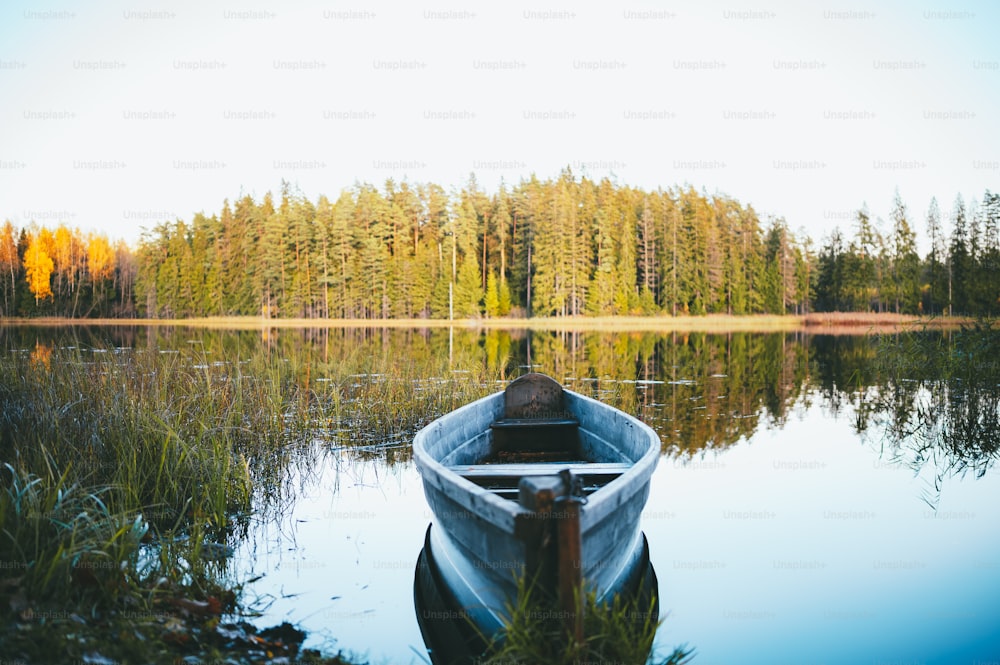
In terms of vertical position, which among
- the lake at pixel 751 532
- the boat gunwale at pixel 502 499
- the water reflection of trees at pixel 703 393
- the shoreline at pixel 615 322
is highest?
the shoreline at pixel 615 322

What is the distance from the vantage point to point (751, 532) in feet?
20.9

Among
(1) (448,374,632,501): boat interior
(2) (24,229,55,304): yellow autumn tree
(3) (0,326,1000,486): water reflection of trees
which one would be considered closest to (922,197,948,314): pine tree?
(3) (0,326,1000,486): water reflection of trees

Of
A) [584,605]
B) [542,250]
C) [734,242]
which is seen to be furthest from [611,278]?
[584,605]

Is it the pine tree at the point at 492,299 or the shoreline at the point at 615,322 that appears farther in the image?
the pine tree at the point at 492,299

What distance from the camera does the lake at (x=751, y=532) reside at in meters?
4.30

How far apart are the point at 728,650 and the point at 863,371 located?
53.9ft

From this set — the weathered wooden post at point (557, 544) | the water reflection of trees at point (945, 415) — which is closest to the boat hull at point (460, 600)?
the weathered wooden post at point (557, 544)

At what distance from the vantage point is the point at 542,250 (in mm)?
52031

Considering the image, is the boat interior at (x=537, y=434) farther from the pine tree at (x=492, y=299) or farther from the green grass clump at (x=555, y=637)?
the pine tree at (x=492, y=299)

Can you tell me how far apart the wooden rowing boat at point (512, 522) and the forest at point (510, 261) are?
44.4 meters

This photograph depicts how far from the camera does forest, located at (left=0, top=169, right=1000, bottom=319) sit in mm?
52531

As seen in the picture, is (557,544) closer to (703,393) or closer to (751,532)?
(751,532)

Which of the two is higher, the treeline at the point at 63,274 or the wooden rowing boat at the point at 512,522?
the treeline at the point at 63,274

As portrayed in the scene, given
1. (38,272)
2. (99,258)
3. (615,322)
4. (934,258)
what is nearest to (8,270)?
(38,272)
